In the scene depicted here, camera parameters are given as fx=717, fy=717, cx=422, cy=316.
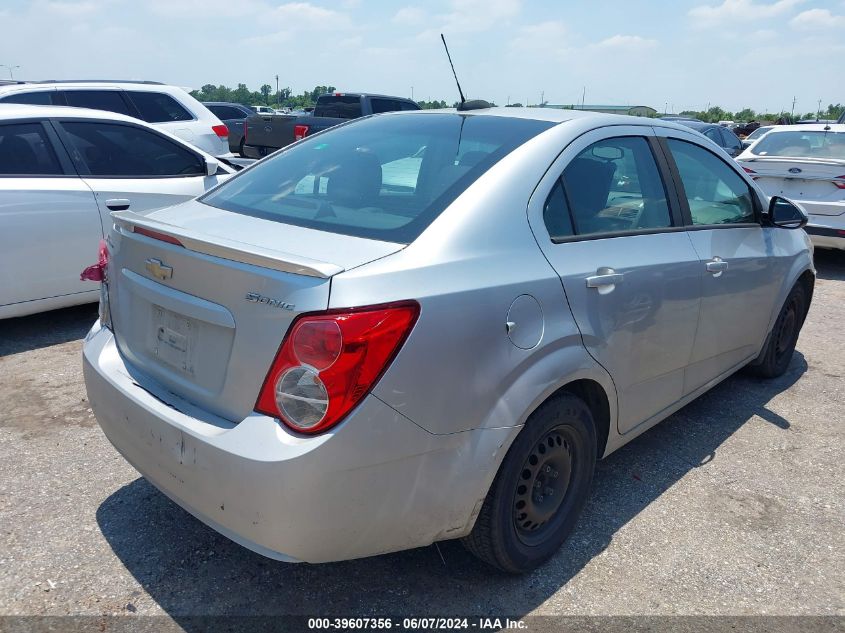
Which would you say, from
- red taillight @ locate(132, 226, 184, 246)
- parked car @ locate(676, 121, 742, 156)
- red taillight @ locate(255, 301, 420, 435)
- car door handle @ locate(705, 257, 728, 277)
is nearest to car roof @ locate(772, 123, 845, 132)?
parked car @ locate(676, 121, 742, 156)

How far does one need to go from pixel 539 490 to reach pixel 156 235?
169 cm

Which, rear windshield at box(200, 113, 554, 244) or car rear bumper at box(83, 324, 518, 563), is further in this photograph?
rear windshield at box(200, 113, 554, 244)

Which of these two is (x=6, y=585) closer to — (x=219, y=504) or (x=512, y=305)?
(x=219, y=504)

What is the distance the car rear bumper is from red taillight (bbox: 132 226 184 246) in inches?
20.9

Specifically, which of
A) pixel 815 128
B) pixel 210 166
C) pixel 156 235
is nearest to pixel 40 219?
pixel 210 166

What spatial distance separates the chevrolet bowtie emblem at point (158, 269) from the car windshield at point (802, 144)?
798cm

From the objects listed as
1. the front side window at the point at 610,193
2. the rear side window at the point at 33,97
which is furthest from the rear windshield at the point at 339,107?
the front side window at the point at 610,193

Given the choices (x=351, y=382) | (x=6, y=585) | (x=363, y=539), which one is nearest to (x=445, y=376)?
(x=351, y=382)

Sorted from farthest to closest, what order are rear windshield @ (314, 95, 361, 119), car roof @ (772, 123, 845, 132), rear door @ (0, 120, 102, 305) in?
1. rear windshield @ (314, 95, 361, 119)
2. car roof @ (772, 123, 845, 132)
3. rear door @ (0, 120, 102, 305)

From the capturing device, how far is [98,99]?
27.0ft

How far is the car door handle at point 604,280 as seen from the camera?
2.69 metres

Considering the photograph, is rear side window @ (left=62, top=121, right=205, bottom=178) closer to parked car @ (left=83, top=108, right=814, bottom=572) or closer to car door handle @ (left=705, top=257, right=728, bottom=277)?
parked car @ (left=83, top=108, right=814, bottom=572)

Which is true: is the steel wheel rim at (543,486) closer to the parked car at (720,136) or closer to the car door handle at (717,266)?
the car door handle at (717,266)

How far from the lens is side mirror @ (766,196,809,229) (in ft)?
13.5
